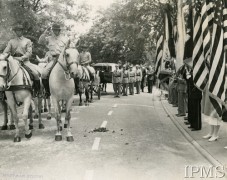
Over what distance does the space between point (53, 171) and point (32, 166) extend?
64 centimetres

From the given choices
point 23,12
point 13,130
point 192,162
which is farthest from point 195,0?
point 23,12

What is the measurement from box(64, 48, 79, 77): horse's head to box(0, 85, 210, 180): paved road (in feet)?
6.06

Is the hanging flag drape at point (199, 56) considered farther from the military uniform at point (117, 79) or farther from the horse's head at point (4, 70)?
the military uniform at point (117, 79)

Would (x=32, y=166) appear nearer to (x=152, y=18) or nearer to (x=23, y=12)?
(x=23, y=12)

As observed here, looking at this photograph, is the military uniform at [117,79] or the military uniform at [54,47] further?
the military uniform at [117,79]

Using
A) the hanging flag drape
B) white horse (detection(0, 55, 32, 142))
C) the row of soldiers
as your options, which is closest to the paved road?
white horse (detection(0, 55, 32, 142))

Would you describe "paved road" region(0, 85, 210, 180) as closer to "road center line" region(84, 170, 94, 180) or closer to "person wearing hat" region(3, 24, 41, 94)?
"road center line" region(84, 170, 94, 180)

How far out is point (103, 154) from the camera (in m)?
8.77

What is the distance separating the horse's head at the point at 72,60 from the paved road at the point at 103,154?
185 centimetres

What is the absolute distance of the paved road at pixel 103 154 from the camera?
23.5ft

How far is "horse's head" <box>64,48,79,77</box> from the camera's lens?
9.76 m

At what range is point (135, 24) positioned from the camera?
32938 millimetres

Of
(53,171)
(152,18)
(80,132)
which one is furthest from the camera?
(152,18)
